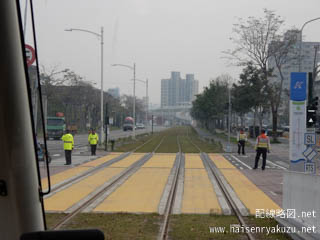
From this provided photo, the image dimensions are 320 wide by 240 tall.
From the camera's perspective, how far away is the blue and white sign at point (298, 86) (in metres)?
12.0

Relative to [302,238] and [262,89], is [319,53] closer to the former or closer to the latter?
[262,89]

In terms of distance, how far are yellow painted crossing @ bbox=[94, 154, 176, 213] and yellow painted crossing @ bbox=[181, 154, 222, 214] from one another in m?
0.75

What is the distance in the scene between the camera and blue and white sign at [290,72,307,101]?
12031mm

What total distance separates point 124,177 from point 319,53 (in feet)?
95.4

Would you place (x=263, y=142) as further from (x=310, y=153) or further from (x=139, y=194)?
(x=139, y=194)

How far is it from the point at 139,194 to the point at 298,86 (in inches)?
220

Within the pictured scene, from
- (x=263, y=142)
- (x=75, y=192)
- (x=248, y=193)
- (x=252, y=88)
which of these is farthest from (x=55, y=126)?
(x=248, y=193)

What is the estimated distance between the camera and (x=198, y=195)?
1159cm

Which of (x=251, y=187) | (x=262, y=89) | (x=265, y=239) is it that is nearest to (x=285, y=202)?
(x=265, y=239)

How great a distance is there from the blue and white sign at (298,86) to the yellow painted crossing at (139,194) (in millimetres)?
4890

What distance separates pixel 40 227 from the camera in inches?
113

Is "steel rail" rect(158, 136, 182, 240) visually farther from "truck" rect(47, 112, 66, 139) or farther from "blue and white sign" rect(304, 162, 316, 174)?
"truck" rect(47, 112, 66, 139)

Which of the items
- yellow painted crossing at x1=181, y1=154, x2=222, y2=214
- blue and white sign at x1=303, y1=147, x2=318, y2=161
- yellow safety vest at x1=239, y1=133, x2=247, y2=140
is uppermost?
blue and white sign at x1=303, y1=147, x2=318, y2=161

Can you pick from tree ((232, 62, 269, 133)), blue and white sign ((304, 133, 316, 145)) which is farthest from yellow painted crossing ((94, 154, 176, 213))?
tree ((232, 62, 269, 133))
